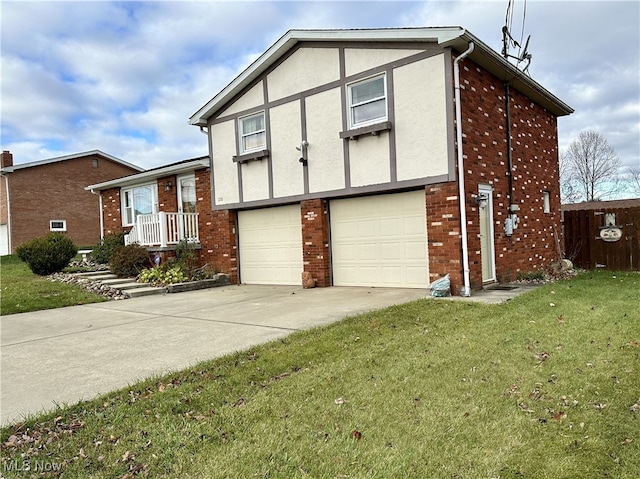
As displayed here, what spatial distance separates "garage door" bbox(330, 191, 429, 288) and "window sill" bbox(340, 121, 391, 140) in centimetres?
144

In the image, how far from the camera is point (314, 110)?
35.0 ft

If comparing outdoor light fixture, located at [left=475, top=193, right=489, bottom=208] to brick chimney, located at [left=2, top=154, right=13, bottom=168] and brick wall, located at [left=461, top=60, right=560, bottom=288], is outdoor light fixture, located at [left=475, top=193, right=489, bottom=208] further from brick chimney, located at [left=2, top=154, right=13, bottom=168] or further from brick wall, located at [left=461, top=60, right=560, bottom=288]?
brick chimney, located at [left=2, top=154, right=13, bottom=168]

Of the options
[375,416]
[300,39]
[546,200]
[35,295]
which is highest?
[300,39]

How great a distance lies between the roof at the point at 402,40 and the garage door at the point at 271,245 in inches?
135

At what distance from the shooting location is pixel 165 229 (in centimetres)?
1305

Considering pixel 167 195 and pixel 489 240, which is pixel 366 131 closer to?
pixel 489 240

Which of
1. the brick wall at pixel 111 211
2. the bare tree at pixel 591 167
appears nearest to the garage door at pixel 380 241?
the brick wall at pixel 111 211

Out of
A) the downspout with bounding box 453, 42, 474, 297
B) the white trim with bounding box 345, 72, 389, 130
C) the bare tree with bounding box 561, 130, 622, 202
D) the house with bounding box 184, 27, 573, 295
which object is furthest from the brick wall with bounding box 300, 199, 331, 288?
the bare tree with bounding box 561, 130, 622, 202

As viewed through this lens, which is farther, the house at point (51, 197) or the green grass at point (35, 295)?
the house at point (51, 197)

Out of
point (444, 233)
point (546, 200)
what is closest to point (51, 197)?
point (444, 233)

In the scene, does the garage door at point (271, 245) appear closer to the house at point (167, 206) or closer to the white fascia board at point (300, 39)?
the house at point (167, 206)

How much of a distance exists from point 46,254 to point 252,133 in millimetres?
6976

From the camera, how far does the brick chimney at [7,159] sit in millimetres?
23250

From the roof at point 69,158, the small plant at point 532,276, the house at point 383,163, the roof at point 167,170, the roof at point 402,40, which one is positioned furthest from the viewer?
the roof at point 69,158
